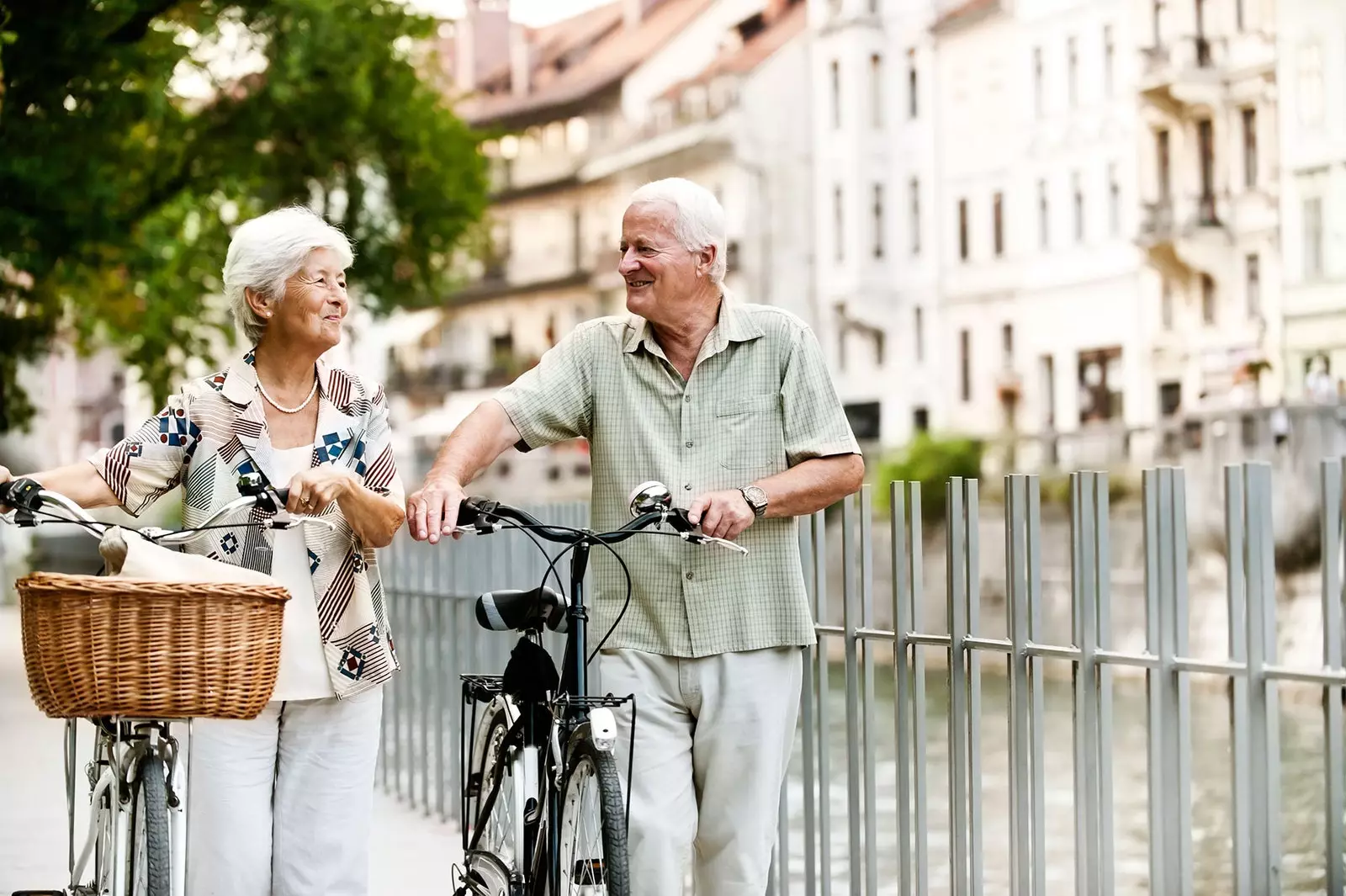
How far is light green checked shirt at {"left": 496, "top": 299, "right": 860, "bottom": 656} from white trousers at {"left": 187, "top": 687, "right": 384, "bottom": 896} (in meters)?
0.67

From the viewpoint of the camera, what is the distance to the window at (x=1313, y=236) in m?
41.4

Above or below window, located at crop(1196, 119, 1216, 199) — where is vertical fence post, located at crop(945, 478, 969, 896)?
below

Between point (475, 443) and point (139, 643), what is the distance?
103 cm

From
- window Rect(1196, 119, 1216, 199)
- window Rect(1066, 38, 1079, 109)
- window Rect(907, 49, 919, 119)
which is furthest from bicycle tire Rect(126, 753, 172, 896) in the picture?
window Rect(907, 49, 919, 119)

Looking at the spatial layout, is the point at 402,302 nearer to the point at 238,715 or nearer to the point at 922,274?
the point at 238,715

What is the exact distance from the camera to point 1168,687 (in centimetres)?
509

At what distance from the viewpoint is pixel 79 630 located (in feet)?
13.3

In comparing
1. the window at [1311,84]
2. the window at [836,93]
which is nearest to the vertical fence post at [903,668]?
the window at [1311,84]

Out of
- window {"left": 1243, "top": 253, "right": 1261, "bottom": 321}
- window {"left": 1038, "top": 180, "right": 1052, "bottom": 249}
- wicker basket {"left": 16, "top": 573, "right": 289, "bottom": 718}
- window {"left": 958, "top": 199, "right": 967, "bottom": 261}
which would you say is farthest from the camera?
window {"left": 958, "top": 199, "right": 967, "bottom": 261}

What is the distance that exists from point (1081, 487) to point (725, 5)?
50.2 metres

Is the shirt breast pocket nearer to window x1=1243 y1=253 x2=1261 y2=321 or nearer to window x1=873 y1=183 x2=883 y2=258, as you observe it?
window x1=1243 y1=253 x2=1261 y2=321

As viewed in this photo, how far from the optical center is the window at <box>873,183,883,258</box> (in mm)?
50969

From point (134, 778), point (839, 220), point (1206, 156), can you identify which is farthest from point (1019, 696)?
point (839, 220)

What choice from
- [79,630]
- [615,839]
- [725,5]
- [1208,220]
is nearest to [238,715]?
[79,630]
